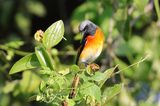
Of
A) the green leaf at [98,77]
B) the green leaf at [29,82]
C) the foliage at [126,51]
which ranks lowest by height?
the green leaf at [98,77]

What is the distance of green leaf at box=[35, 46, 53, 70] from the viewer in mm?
1364

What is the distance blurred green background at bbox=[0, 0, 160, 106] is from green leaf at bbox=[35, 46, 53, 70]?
0.31 m

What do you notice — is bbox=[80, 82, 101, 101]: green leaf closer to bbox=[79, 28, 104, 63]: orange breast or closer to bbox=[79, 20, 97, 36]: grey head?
bbox=[79, 28, 104, 63]: orange breast

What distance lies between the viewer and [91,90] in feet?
4.25

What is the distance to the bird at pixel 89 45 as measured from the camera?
144 centimetres

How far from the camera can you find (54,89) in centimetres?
132

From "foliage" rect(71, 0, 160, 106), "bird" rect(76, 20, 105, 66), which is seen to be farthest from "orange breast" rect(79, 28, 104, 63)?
"foliage" rect(71, 0, 160, 106)

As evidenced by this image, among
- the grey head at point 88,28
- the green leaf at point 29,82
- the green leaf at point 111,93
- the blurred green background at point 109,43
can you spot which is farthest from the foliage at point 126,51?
the green leaf at point 111,93

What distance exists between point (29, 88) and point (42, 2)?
70.1 inches

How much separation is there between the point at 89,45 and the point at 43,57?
14cm

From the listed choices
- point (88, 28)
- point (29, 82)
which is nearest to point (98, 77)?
point (88, 28)

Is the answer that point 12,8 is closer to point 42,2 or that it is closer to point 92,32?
point 42,2

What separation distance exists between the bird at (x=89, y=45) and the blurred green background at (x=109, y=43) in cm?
15

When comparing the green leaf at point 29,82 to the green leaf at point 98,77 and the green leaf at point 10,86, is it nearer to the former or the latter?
the green leaf at point 10,86
